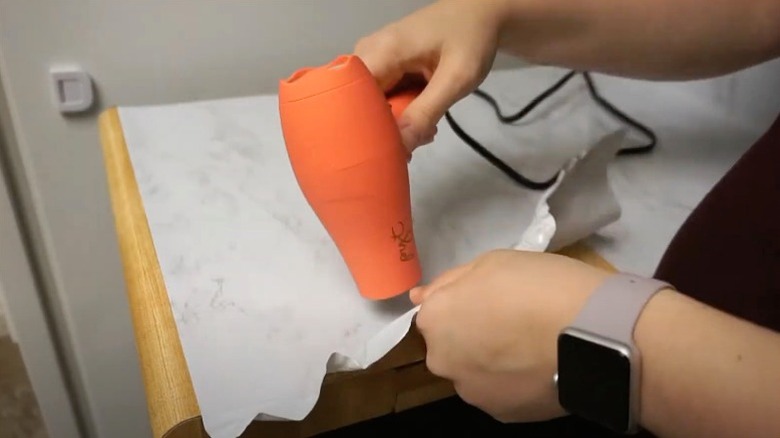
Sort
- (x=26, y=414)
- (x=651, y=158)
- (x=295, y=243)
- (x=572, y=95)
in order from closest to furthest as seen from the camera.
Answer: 1. (x=295, y=243)
2. (x=651, y=158)
3. (x=572, y=95)
4. (x=26, y=414)

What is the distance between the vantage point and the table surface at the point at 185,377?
1.39ft

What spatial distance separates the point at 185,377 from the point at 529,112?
0.45 meters

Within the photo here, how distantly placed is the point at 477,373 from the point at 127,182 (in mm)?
325

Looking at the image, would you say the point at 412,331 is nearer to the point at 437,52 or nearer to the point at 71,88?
the point at 437,52

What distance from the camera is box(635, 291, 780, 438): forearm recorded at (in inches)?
13.0

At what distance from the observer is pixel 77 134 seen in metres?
0.81

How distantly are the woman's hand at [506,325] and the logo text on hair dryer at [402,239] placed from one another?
47 millimetres

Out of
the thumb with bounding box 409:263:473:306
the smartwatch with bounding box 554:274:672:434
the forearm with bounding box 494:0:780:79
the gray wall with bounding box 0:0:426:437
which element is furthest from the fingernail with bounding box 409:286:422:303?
the gray wall with bounding box 0:0:426:437

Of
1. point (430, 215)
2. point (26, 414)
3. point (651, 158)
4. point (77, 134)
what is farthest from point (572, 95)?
point (26, 414)

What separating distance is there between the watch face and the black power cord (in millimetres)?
225

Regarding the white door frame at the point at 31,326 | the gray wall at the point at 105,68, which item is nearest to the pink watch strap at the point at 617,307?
the gray wall at the point at 105,68

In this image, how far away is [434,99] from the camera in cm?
50

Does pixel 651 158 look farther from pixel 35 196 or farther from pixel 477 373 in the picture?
pixel 35 196

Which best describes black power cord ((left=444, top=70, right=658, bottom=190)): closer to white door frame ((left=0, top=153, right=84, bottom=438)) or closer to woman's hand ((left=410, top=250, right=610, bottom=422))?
woman's hand ((left=410, top=250, right=610, bottom=422))
